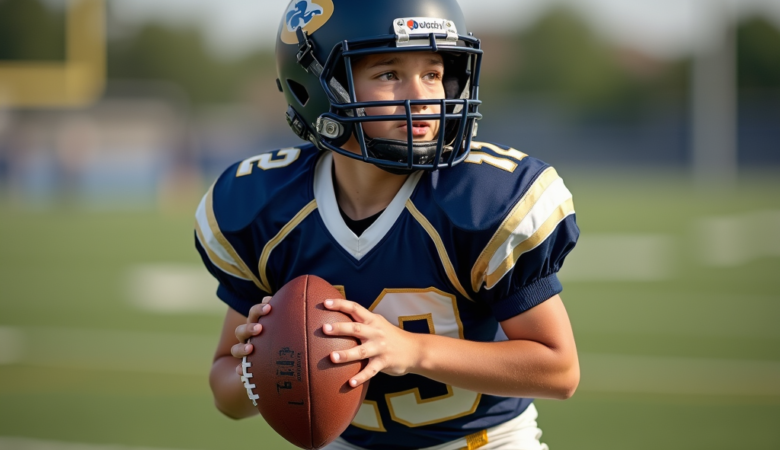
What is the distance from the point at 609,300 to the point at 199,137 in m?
Answer: 24.5

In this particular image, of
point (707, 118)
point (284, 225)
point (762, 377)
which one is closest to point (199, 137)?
point (707, 118)

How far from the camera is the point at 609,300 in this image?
26.6 feet

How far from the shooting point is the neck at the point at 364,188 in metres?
2.46

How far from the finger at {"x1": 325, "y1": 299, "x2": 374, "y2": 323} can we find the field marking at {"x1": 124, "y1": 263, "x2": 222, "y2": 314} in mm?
5741

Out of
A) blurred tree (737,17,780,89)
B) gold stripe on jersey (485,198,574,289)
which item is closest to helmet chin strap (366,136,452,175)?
gold stripe on jersey (485,198,574,289)

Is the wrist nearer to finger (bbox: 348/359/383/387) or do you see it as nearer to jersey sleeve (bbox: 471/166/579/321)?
finger (bbox: 348/359/383/387)

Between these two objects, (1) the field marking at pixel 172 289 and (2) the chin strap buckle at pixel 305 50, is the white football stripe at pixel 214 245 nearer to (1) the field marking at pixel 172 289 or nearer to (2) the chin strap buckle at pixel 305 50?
(2) the chin strap buckle at pixel 305 50

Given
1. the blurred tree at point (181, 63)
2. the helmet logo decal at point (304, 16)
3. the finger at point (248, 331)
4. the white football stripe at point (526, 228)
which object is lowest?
the finger at point (248, 331)

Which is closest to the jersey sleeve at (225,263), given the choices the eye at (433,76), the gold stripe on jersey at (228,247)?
the gold stripe on jersey at (228,247)

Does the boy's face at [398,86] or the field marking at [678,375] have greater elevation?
the boy's face at [398,86]

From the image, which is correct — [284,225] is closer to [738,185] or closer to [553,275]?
[553,275]

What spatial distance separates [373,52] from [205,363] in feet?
13.4

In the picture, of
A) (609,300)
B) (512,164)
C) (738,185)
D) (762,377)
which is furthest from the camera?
(738,185)

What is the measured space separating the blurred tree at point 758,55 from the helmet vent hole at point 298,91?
39.3m
